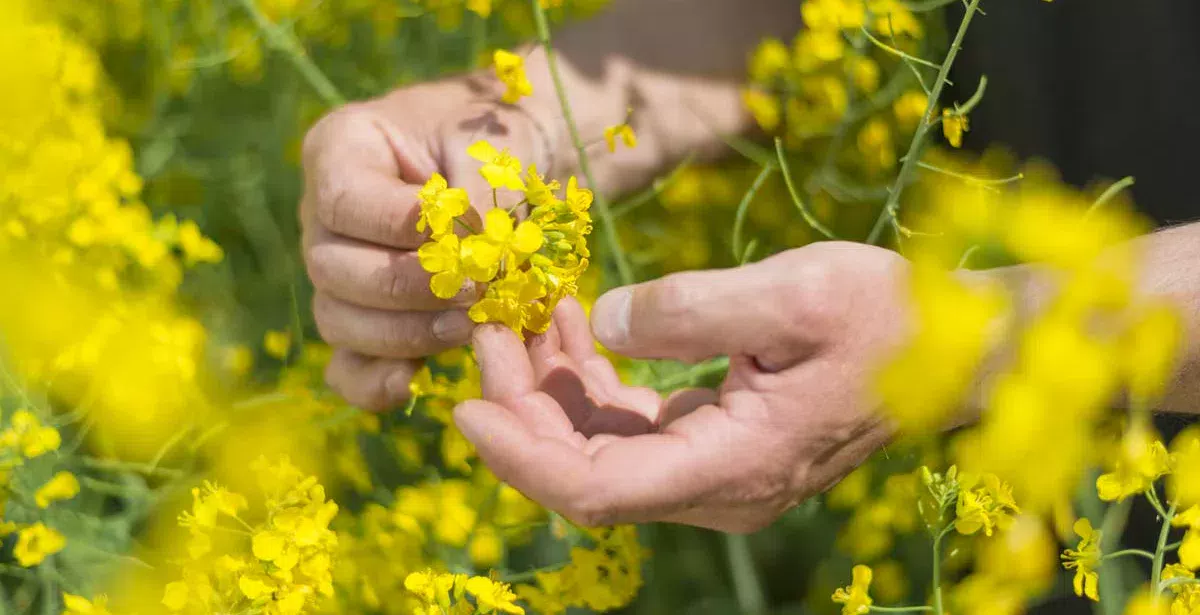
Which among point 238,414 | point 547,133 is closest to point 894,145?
point 547,133

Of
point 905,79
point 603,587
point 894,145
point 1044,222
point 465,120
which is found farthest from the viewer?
point 894,145

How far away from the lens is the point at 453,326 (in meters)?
0.76

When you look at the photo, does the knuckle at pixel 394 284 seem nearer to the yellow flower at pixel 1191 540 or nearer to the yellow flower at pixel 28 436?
the yellow flower at pixel 28 436

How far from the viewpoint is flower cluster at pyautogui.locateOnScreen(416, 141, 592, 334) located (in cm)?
59

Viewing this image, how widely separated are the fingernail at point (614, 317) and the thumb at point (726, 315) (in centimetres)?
2

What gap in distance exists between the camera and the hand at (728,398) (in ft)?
1.89

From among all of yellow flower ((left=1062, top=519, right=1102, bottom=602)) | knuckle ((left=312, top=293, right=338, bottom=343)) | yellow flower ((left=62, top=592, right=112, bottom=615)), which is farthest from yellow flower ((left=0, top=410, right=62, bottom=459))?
yellow flower ((left=1062, top=519, right=1102, bottom=602))

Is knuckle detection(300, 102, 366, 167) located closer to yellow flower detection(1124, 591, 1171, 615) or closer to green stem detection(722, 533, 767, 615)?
green stem detection(722, 533, 767, 615)

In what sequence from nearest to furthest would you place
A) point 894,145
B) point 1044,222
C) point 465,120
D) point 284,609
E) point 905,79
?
point 1044,222, point 284,609, point 465,120, point 905,79, point 894,145

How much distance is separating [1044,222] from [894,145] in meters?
0.91

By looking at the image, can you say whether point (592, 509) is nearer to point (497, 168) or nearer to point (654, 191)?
point (497, 168)

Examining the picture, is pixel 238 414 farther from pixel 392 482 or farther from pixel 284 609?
pixel 284 609

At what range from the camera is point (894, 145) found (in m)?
1.25

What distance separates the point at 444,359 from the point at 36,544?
1.20ft
